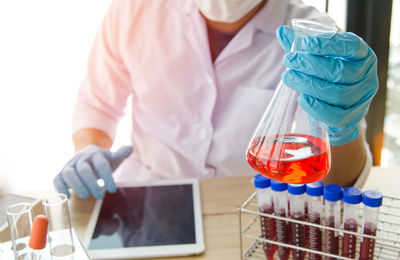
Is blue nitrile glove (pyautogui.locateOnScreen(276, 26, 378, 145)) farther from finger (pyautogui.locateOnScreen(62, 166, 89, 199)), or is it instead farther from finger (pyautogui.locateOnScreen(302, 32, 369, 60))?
finger (pyautogui.locateOnScreen(62, 166, 89, 199))

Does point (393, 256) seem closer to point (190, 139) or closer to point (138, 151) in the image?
point (190, 139)

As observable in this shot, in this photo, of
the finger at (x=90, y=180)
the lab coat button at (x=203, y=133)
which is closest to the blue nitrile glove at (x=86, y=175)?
the finger at (x=90, y=180)

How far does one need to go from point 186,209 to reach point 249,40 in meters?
0.59

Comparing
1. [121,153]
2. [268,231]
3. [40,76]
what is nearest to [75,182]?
[121,153]

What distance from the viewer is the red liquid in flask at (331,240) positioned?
2.39ft

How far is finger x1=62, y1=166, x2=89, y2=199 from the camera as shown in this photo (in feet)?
3.45

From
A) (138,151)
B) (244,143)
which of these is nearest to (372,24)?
(244,143)

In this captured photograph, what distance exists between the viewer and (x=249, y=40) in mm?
1280

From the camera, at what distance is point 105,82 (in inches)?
56.4

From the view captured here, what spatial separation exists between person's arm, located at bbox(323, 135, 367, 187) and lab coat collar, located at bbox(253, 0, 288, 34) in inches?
18.1

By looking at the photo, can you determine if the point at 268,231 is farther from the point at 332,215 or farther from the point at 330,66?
the point at 330,66

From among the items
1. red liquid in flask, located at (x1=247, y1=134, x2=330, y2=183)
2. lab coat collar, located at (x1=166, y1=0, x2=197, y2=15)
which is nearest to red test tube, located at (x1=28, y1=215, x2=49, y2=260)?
red liquid in flask, located at (x1=247, y1=134, x2=330, y2=183)

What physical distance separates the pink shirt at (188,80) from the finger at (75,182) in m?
0.35

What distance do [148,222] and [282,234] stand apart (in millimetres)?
336
